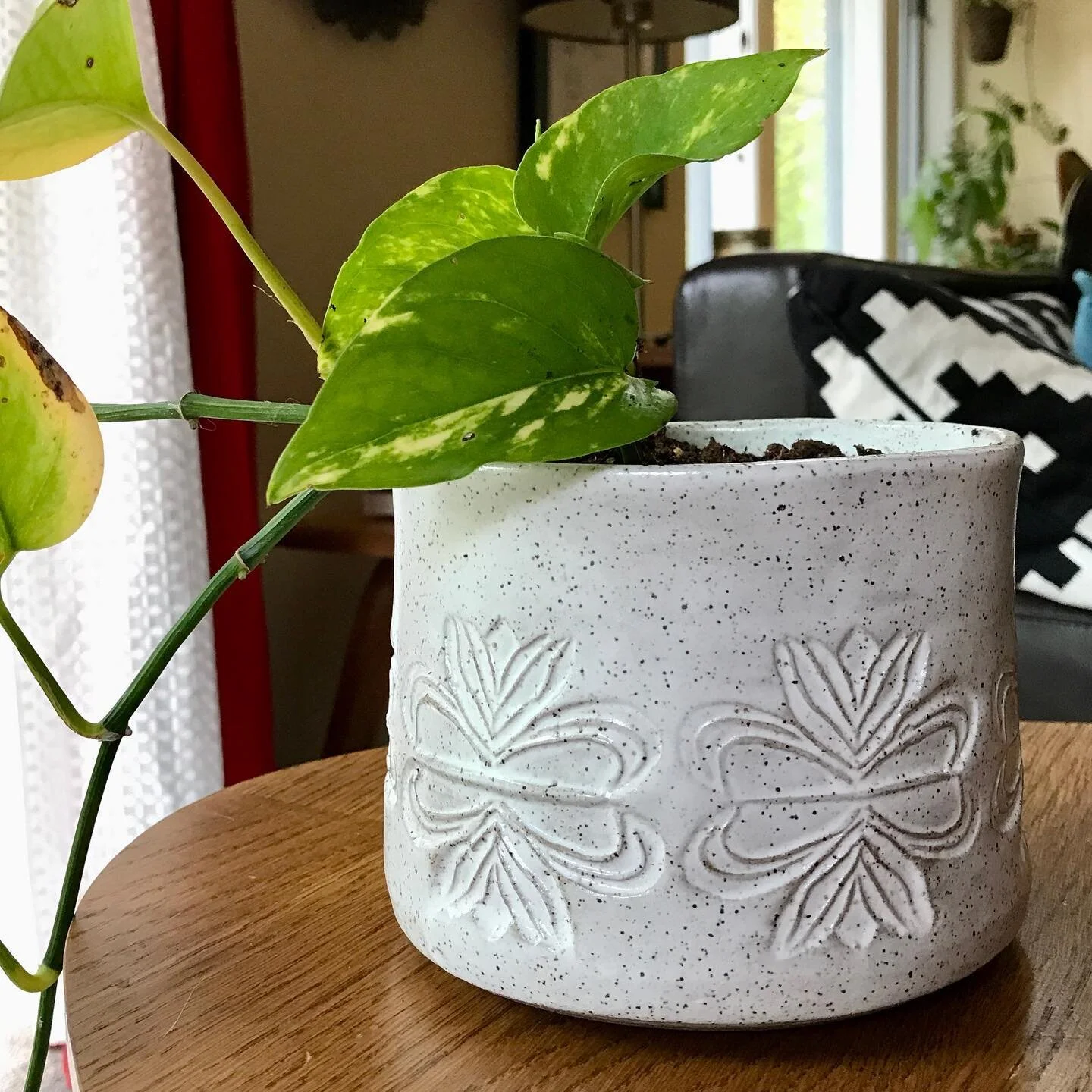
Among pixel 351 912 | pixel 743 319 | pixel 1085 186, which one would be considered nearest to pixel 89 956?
pixel 351 912

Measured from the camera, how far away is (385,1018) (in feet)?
1.05

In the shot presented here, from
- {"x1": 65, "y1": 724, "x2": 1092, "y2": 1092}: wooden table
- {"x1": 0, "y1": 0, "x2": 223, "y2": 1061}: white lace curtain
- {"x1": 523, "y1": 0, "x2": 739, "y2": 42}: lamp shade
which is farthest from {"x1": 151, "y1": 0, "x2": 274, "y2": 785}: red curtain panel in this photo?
{"x1": 523, "y1": 0, "x2": 739, "y2": 42}: lamp shade

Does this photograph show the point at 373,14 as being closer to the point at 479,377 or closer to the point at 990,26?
the point at 479,377

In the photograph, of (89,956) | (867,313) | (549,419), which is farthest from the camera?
(867,313)

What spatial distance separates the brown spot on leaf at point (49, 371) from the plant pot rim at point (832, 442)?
96mm

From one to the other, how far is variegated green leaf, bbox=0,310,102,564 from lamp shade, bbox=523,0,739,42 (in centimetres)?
172

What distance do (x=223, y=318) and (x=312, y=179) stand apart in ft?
1.81

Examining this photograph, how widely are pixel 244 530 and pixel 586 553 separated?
881 mm

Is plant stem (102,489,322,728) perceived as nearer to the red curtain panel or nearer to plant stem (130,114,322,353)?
plant stem (130,114,322,353)

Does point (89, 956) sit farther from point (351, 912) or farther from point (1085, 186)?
point (1085, 186)

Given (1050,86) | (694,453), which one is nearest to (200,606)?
(694,453)

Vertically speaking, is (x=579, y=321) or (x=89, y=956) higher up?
(x=579, y=321)

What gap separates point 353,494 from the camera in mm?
1515

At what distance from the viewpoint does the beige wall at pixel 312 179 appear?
145 cm
